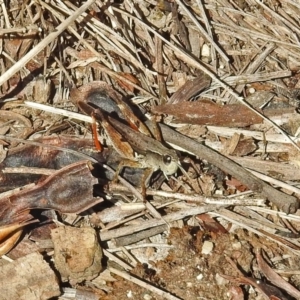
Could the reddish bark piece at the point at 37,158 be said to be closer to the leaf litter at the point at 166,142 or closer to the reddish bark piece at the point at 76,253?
the leaf litter at the point at 166,142

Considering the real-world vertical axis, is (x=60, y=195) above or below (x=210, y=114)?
below

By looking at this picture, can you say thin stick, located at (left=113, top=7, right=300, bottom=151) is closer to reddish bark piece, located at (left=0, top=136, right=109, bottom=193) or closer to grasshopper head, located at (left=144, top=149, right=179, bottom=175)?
grasshopper head, located at (left=144, top=149, right=179, bottom=175)

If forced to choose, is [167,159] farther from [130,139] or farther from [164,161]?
[130,139]

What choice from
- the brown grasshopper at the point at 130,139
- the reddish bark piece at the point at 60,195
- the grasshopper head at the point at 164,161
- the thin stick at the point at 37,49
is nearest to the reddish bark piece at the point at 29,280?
the reddish bark piece at the point at 60,195

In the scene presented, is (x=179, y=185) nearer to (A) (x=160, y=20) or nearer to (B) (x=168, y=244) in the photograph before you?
(B) (x=168, y=244)

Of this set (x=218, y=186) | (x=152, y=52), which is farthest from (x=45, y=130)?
(x=218, y=186)

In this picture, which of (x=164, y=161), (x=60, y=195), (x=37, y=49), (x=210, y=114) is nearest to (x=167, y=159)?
(x=164, y=161)
